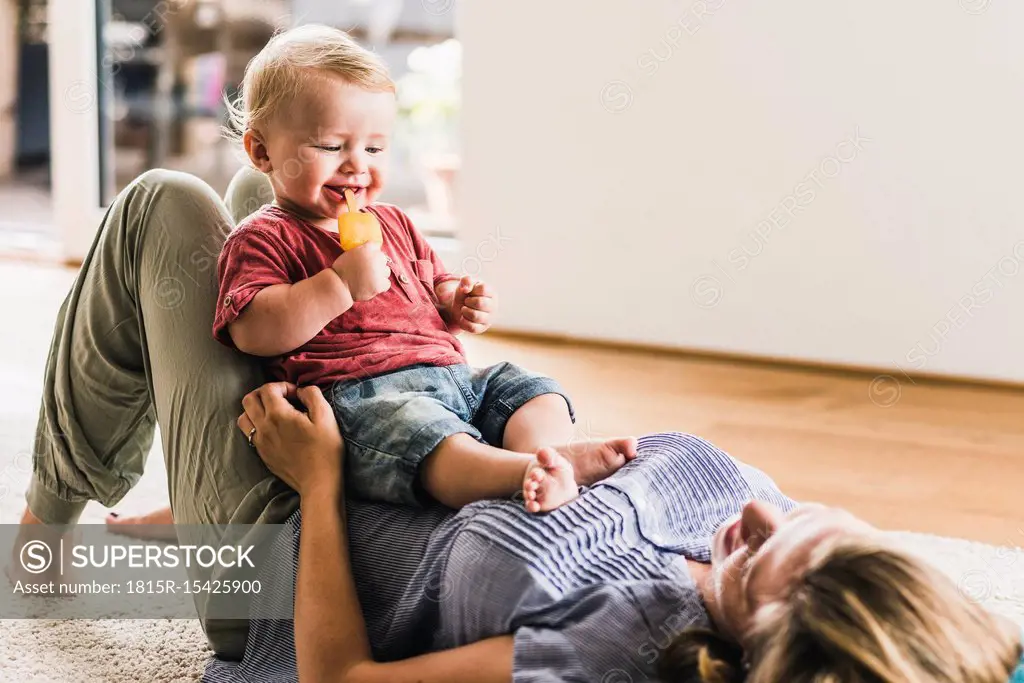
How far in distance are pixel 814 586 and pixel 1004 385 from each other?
206 centimetres

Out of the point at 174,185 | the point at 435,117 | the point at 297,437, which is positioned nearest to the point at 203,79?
the point at 435,117

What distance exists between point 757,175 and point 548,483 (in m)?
1.94

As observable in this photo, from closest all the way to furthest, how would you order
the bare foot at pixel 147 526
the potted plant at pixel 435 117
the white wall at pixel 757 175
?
the bare foot at pixel 147 526, the white wall at pixel 757 175, the potted plant at pixel 435 117

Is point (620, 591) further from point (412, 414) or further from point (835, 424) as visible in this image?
point (835, 424)

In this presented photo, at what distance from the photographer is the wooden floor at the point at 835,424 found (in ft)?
6.27

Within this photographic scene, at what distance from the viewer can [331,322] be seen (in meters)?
1.14

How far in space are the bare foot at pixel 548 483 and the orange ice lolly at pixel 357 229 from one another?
0.28 m

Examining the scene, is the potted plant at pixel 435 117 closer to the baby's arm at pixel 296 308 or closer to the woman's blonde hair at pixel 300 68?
the woman's blonde hair at pixel 300 68

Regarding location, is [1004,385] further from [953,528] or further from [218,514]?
[218,514]

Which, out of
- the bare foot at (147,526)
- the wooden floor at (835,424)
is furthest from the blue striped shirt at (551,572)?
the wooden floor at (835,424)

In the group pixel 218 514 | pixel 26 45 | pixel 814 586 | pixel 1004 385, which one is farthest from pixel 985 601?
pixel 26 45

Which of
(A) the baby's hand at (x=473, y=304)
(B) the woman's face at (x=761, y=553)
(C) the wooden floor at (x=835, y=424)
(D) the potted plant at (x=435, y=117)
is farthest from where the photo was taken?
(D) the potted plant at (x=435, y=117)

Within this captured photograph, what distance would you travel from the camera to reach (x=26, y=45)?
160 inches

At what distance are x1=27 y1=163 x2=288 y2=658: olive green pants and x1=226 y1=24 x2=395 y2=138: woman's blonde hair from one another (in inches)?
5.1
